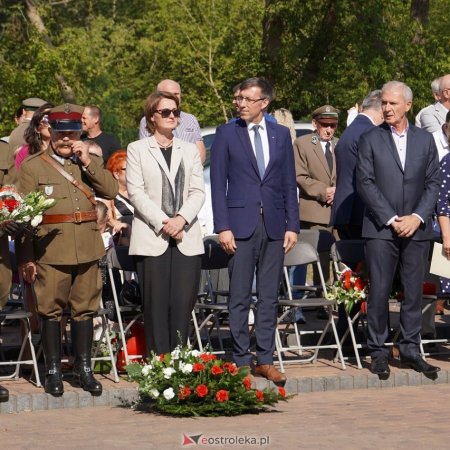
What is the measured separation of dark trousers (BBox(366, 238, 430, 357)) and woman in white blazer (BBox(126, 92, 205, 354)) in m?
1.50

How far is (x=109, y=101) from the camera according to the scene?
36938 millimetres

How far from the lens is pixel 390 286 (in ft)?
39.1

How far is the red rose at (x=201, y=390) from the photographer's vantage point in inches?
401

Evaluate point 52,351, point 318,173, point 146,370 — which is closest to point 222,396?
point 146,370

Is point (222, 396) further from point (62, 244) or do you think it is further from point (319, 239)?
point (319, 239)

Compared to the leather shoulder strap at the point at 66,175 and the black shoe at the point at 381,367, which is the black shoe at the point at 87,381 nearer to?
the leather shoulder strap at the point at 66,175

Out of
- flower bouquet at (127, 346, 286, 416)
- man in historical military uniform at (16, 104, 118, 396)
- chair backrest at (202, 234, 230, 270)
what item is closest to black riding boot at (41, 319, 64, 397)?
man in historical military uniform at (16, 104, 118, 396)

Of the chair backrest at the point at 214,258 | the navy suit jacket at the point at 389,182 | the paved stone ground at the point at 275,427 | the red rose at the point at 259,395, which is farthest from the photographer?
the chair backrest at the point at 214,258

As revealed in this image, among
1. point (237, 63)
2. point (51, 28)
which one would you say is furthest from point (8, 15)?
point (237, 63)

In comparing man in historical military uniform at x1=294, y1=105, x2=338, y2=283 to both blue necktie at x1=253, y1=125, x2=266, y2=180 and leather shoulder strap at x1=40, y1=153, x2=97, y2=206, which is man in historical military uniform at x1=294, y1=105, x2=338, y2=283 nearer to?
blue necktie at x1=253, y1=125, x2=266, y2=180

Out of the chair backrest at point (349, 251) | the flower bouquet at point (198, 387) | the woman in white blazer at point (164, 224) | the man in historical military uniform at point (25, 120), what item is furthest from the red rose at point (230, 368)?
the man in historical military uniform at point (25, 120)

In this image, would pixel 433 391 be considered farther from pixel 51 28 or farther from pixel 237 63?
pixel 51 28

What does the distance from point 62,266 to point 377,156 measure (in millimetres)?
2677

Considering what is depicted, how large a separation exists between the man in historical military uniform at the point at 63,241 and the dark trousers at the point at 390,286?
228 centimetres
